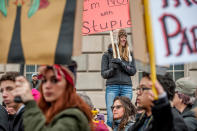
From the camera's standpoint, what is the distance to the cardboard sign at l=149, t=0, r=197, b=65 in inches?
126

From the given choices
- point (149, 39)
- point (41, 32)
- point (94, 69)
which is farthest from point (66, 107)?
point (94, 69)

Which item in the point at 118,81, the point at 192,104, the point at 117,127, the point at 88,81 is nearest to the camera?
the point at 192,104

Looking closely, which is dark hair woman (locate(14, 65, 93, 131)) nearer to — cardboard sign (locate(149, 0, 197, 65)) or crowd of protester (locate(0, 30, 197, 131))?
crowd of protester (locate(0, 30, 197, 131))

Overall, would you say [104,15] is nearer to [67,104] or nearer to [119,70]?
[119,70]

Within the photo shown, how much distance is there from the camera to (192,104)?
201 inches

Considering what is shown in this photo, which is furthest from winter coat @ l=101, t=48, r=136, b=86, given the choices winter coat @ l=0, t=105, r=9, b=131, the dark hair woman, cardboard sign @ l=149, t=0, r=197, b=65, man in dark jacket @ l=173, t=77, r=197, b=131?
the dark hair woman

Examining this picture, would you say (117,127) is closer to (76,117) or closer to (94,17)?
(94,17)

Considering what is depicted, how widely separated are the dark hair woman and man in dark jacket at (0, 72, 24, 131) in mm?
1049

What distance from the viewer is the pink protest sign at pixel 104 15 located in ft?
21.3

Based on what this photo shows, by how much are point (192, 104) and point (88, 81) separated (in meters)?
6.02

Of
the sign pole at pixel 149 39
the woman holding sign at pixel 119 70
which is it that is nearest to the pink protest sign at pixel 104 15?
the woman holding sign at pixel 119 70

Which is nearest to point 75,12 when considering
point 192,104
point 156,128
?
point 156,128

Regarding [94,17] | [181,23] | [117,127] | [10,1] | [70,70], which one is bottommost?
[117,127]

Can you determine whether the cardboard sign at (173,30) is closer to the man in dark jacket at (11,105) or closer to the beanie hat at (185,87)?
the man in dark jacket at (11,105)
